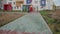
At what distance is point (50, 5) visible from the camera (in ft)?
7.21

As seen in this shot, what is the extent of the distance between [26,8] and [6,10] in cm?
26

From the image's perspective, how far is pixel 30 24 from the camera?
215 cm

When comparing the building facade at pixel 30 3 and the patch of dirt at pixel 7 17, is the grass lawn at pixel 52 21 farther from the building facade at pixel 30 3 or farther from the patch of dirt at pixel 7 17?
the patch of dirt at pixel 7 17

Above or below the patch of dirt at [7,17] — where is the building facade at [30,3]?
above

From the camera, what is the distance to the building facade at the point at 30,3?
2216 millimetres

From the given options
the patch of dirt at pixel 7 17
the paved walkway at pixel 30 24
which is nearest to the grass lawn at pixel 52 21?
the paved walkway at pixel 30 24

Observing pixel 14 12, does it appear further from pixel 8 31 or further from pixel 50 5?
pixel 50 5

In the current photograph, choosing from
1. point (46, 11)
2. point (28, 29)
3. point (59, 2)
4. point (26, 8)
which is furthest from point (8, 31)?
point (59, 2)

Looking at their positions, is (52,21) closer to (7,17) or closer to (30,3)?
(30,3)

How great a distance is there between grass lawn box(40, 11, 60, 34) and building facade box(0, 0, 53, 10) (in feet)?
0.23

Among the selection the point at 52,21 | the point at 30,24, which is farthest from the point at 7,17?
the point at 52,21

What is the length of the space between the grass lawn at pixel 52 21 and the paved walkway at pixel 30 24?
0.15 feet

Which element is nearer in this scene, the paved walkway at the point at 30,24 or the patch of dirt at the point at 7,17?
the paved walkway at the point at 30,24

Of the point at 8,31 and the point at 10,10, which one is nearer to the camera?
the point at 8,31
